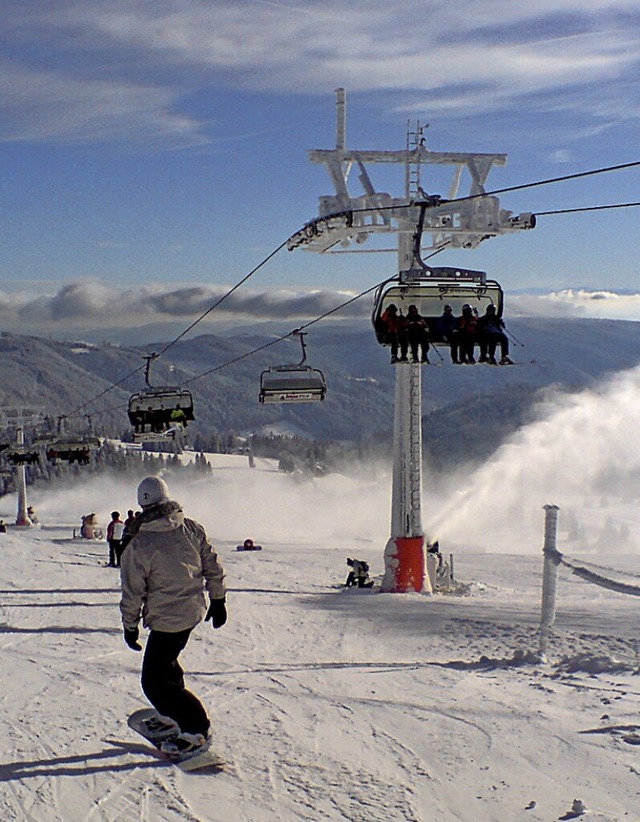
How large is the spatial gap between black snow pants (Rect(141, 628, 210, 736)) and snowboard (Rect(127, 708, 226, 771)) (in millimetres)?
62

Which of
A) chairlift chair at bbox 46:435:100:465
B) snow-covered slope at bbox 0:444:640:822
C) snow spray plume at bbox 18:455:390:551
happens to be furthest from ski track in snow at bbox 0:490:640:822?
snow spray plume at bbox 18:455:390:551

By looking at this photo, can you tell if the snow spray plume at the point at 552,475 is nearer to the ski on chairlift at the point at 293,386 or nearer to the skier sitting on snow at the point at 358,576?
the skier sitting on snow at the point at 358,576

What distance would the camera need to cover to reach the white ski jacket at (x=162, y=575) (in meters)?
5.05

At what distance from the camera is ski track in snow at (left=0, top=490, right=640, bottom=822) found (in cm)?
454

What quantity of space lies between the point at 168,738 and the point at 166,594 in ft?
2.78

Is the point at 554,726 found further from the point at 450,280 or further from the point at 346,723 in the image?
the point at 450,280

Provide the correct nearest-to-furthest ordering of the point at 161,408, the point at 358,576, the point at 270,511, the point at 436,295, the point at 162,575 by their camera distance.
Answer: the point at 162,575 < the point at 436,295 < the point at 358,576 < the point at 161,408 < the point at 270,511

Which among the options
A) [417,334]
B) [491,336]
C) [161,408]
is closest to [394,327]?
[417,334]

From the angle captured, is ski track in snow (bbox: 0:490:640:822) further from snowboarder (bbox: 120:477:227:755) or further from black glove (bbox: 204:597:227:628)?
black glove (bbox: 204:597:227:628)

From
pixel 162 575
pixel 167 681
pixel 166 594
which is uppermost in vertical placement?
pixel 162 575

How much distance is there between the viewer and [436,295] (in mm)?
9664

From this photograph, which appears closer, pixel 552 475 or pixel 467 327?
pixel 467 327

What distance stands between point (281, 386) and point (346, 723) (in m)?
9.16

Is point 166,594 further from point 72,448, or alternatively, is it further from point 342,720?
point 72,448
